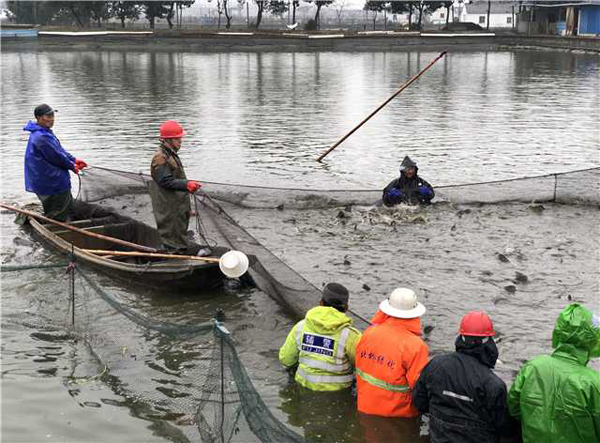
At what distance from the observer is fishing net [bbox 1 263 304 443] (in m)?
5.23

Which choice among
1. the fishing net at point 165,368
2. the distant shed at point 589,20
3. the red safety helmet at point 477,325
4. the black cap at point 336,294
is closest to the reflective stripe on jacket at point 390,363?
the black cap at point 336,294

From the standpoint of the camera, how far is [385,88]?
33.5 m

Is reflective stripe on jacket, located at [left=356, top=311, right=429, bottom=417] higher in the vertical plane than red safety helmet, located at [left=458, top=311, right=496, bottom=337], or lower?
lower

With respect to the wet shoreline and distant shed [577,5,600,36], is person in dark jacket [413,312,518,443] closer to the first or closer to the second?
the wet shoreline

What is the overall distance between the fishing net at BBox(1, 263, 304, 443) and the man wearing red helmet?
3.08ft

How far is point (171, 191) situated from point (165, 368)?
248 cm

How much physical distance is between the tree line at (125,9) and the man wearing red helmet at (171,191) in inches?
2795

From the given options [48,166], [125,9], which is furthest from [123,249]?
[125,9]

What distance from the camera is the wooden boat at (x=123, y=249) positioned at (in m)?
8.51

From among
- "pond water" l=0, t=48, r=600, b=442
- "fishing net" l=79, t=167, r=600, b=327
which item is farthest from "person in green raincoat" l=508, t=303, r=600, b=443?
"fishing net" l=79, t=167, r=600, b=327

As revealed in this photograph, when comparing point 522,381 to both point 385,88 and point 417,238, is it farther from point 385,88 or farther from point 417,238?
point 385,88

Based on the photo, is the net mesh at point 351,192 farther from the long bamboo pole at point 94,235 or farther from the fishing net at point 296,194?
the long bamboo pole at point 94,235

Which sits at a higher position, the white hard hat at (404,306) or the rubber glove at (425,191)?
the white hard hat at (404,306)

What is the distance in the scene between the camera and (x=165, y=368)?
6.90 meters
